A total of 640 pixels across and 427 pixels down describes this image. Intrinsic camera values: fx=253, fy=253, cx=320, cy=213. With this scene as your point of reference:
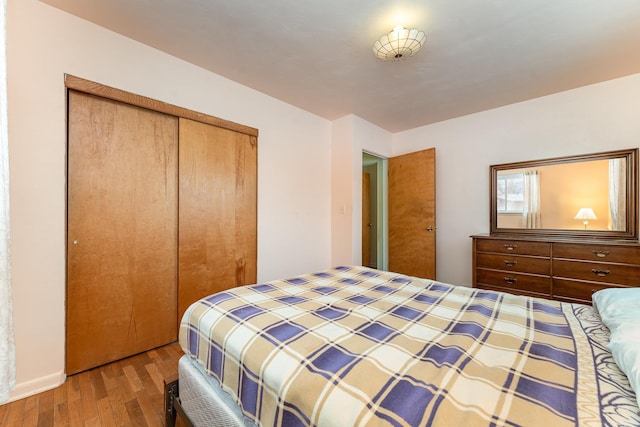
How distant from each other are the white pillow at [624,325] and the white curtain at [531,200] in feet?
6.43

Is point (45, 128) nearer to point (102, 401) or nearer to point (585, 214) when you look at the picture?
point (102, 401)

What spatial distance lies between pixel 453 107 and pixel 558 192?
1492 mm

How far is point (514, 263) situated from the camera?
266 centimetres

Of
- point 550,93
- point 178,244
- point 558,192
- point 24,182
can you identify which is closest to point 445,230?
point 558,192

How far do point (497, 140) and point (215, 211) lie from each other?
3.43m

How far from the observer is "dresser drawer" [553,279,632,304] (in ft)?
7.44

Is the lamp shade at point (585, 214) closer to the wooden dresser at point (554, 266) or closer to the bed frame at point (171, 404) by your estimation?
the wooden dresser at point (554, 266)

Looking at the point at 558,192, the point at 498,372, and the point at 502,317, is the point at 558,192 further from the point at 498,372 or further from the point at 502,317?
the point at 498,372

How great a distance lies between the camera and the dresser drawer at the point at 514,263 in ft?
8.22

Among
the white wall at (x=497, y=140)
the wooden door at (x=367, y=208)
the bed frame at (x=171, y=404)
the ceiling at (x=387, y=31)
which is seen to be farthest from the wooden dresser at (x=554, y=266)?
the bed frame at (x=171, y=404)

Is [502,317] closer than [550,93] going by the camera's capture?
Yes

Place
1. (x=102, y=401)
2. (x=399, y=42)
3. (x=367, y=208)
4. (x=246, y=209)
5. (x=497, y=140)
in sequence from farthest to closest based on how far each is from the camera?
(x=367, y=208)
(x=497, y=140)
(x=246, y=209)
(x=399, y=42)
(x=102, y=401)

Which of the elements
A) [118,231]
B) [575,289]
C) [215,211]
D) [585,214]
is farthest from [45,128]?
[585,214]

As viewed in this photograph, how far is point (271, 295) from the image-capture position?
143cm
